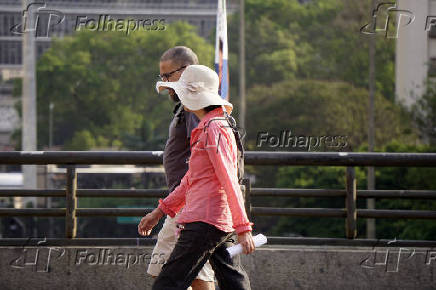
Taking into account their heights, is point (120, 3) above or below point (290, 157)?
above

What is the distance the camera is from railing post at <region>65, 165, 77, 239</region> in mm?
7438

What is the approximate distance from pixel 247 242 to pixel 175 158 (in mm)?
957

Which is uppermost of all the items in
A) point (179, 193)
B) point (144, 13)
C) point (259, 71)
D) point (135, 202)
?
point (144, 13)

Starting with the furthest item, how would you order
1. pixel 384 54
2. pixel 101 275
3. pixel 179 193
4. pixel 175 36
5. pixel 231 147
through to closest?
pixel 175 36 < pixel 384 54 < pixel 101 275 < pixel 179 193 < pixel 231 147

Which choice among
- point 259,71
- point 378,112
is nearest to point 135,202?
point 378,112

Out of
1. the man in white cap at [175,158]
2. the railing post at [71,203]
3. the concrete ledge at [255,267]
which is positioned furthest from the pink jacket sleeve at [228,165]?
the railing post at [71,203]

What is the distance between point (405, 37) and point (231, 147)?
197 feet

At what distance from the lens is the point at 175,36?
87.2 m

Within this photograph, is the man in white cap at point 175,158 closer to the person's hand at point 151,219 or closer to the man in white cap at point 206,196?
the person's hand at point 151,219

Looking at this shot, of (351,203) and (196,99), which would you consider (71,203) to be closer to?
(351,203)

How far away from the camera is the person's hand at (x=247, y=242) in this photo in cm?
485

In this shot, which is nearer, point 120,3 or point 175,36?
point 175,36

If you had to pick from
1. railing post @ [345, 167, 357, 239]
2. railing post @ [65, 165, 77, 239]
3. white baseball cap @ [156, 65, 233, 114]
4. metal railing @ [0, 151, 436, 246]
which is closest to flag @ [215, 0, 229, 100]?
A: metal railing @ [0, 151, 436, 246]

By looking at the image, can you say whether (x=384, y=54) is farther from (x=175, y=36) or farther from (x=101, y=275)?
(x=101, y=275)
